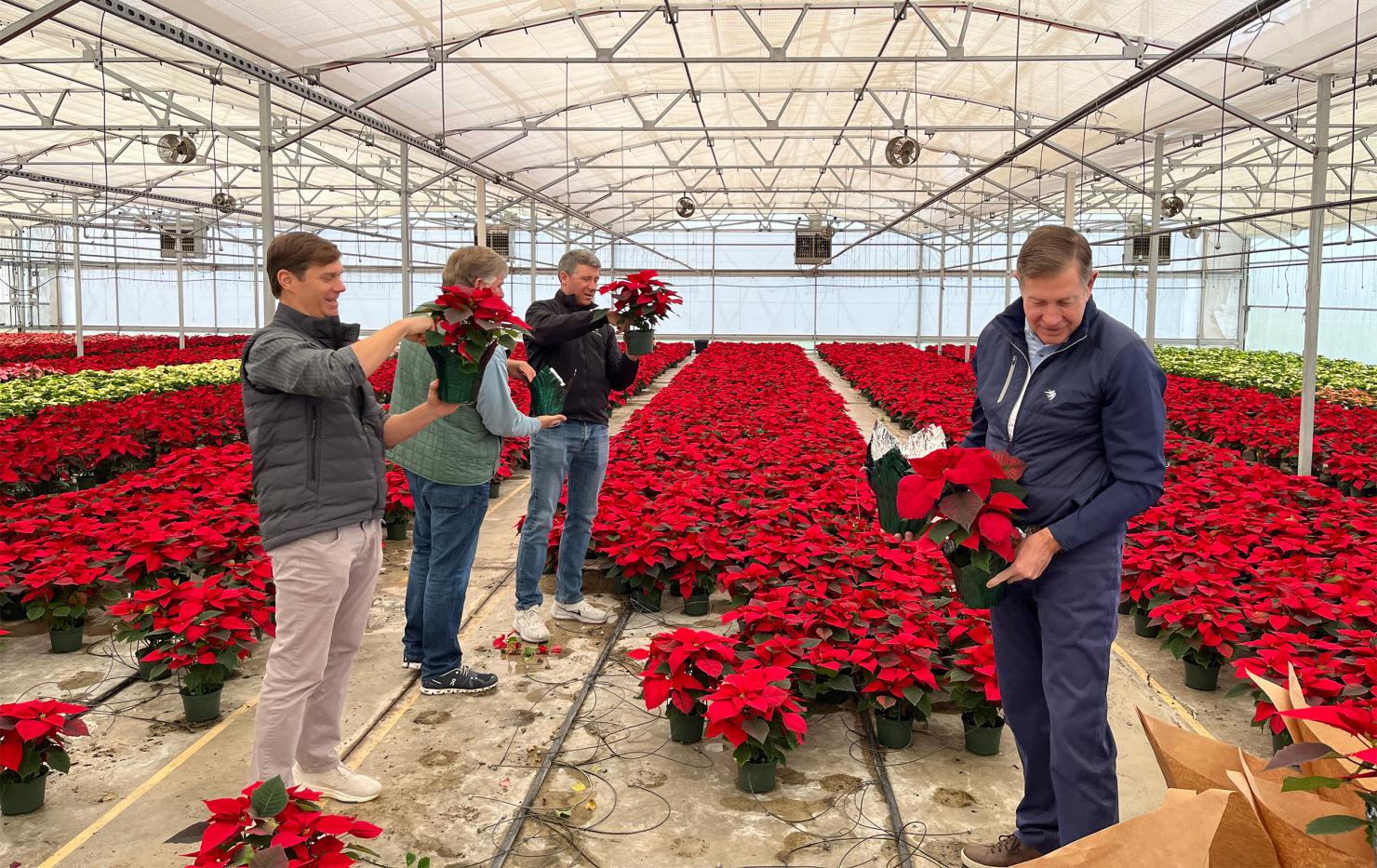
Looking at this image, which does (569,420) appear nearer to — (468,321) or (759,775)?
(468,321)

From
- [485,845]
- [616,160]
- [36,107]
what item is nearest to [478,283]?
[485,845]

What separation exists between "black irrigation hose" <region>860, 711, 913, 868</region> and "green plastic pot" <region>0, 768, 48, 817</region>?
2435 millimetres

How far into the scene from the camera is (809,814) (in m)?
2.85

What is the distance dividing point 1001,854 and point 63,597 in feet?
12.8

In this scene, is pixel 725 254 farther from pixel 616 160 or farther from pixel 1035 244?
pixel 1035 244

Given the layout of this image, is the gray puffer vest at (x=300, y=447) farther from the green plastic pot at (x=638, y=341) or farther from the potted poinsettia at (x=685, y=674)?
the green plastic pot at (x=638, y=341)

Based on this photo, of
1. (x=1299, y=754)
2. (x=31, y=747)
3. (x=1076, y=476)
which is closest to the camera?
(x=1299, y=754)

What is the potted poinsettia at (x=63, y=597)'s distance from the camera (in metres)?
4.04

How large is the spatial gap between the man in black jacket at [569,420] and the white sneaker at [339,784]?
1.35 m

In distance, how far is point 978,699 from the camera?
3191mm

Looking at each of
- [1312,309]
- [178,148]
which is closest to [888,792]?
[1312,309]

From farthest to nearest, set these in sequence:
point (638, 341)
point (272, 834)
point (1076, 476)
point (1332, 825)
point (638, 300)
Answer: point (638, 341)
point (638, 300)
point (1076, 476)
point (272, 834)
point (1332, 825)

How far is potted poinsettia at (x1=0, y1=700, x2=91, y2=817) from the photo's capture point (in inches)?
104

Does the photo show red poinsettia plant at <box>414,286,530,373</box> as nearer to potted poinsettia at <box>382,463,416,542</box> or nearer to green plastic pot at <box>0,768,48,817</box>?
green plastic pot at <box>0,768,48,817</box>
